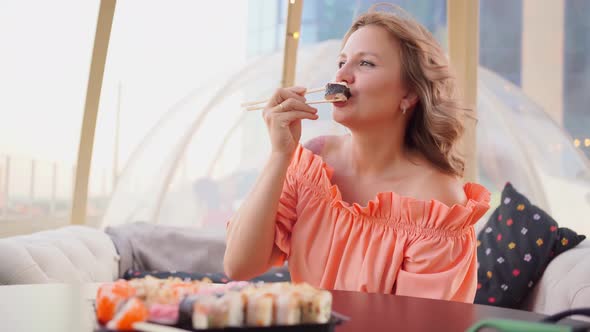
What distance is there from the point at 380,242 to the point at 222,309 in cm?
123

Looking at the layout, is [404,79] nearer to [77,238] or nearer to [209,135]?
[77,238]

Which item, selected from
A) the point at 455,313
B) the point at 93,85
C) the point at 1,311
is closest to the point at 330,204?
the point at 455,313

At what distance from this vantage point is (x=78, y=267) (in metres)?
3.20

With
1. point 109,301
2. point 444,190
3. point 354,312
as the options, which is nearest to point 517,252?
point 444,190

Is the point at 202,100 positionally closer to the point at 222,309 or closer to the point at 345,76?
the point at 345,76

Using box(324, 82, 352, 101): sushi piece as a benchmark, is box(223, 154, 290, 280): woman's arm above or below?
below

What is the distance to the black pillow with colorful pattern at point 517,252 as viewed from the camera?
9.59 ft

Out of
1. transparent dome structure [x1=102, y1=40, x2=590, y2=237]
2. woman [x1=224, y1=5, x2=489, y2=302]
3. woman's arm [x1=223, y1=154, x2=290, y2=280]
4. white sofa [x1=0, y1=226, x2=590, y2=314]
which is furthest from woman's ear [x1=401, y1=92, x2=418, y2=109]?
transparent dome structure [x1=102, y1=40, x2=590, y2=237]

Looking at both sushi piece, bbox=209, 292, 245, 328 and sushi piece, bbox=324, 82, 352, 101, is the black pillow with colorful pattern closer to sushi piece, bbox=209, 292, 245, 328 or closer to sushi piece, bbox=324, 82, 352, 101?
sushi piece, bbox=324, 82, 352, 101

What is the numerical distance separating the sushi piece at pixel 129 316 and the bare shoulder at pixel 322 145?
61.9 inches

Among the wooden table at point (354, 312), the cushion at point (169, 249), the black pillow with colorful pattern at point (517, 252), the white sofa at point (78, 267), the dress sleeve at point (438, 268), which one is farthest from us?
the cushion at point (169, 249)

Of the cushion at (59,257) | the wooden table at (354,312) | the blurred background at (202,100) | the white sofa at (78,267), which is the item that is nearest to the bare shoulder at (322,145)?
the wooden table at (354,312)

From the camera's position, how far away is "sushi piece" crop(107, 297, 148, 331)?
2.15 feet

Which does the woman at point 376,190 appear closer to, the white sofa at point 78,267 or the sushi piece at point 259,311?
the white sofa at point 78,267
